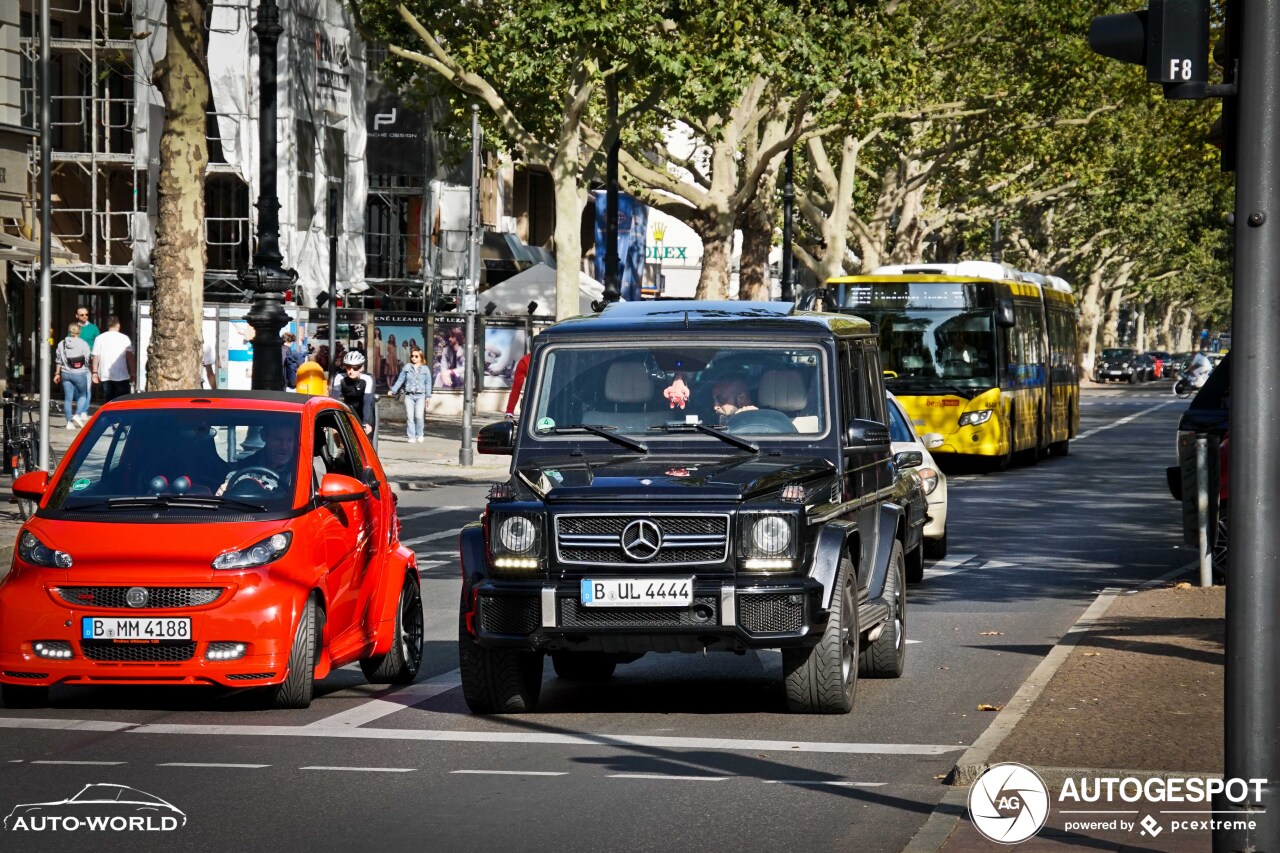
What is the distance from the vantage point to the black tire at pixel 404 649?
36.8 ft

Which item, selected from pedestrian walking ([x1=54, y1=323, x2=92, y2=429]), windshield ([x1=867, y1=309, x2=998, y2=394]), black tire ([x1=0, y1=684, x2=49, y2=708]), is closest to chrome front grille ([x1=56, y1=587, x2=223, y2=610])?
black tire ([x1=0, y1=684, x2=49, y2=708])

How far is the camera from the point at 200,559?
32.3 ft

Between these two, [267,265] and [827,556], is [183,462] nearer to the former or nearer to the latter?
[827,556]

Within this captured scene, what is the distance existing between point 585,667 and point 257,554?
2.33 metres

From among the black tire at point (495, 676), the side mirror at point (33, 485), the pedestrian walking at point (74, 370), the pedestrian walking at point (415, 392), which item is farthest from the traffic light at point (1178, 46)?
the pedestrian walking at point (415, 392)

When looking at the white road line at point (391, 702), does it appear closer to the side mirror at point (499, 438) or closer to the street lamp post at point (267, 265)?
the side mirror at point (499, 438)

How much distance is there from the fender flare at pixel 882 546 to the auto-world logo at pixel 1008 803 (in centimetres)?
311

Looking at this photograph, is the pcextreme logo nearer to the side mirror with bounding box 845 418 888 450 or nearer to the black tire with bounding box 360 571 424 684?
the side mirror with bounding box 845 418 888 450

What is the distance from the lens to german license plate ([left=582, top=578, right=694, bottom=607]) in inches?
372

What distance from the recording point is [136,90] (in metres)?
43.7

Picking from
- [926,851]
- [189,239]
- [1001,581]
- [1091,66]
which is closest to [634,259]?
[1091,66]

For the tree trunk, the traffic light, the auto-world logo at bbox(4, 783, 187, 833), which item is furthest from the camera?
the tree trunk

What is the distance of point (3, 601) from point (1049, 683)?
5.08 metres

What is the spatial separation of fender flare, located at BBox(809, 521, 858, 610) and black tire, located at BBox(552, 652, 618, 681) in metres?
2.01
